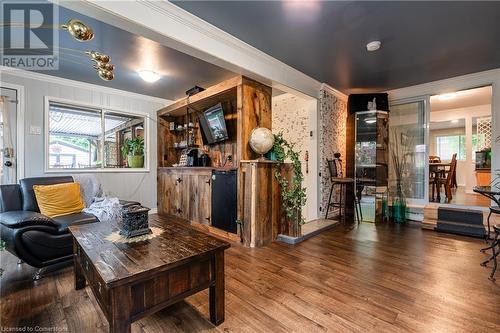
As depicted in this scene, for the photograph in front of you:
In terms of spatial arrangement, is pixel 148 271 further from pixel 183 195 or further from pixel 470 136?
pixel 470 136

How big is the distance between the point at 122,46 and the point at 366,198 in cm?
469

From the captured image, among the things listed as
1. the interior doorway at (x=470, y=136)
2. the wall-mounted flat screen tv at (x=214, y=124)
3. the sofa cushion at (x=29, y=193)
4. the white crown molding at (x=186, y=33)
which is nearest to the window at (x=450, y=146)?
the interior doorway at (x=470, y=136)

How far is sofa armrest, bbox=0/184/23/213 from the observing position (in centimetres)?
260

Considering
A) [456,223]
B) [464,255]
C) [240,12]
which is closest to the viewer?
[240,12]

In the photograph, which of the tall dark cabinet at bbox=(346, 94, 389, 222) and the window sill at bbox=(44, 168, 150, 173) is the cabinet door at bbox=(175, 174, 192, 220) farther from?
the tall dark cabinet at bbox=(346, 94, 389, 222)

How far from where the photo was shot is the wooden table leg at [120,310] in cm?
111

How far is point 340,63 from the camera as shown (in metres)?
3.36

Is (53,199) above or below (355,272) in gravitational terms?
above

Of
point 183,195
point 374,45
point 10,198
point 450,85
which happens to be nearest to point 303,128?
point 374,45

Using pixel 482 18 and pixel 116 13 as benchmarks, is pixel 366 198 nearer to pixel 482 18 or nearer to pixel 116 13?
pixel 482 18

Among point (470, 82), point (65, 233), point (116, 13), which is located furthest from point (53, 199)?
point (470, 82)

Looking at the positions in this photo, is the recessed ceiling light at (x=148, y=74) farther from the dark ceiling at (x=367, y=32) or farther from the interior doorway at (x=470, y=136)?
the interior doorway at (x=470, y=136)

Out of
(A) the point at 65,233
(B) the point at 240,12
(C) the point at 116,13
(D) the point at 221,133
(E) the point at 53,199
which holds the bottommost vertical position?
(A) the point at 65,233

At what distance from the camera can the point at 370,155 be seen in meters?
4.57
